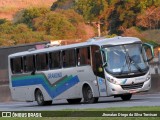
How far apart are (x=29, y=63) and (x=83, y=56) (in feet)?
15.7

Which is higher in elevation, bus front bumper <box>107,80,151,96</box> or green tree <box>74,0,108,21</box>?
bus front bumper <box>107,80,151,96</box>

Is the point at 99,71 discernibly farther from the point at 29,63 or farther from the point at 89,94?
the point at 29,63

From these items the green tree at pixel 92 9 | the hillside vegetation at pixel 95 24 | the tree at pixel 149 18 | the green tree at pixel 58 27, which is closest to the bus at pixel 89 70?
the hillside vegetation at pixel 95 24

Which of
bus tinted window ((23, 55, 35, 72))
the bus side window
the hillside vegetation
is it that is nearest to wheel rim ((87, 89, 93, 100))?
the bus side window

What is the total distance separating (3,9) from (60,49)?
162m

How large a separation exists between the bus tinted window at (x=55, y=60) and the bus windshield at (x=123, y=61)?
355 cm

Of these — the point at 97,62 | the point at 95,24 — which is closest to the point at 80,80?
the point at 97,62

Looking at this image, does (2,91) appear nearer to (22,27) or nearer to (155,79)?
(155,79)

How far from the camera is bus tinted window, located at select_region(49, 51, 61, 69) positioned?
3247 cm

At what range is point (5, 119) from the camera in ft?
61.4

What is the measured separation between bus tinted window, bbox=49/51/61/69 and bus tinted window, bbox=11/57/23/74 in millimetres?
2874

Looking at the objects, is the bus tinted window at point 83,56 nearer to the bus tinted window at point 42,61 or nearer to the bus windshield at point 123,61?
the bus windshield at point 123,61

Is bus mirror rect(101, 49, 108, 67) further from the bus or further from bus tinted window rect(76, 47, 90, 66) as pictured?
bus tinted window rect(76, 47, 90, 66)

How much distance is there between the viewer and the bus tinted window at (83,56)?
99.9 feet
